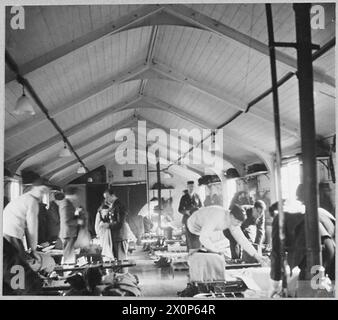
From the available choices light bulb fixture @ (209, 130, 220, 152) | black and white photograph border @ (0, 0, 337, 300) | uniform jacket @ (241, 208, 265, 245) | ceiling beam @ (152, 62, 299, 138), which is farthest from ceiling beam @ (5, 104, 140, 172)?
uniform jacket @ (241, 208, 265, 245)

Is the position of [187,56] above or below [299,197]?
above

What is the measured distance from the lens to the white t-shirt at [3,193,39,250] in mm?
3281

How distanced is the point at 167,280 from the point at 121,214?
632 mm

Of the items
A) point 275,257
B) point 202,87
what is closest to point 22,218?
point 202,87

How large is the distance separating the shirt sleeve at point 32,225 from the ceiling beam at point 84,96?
24.2 inches

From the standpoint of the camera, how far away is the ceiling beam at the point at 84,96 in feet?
11.5

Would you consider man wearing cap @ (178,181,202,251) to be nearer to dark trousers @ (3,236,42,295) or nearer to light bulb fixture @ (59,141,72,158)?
light bulb fixture @ (59,141,72,158)

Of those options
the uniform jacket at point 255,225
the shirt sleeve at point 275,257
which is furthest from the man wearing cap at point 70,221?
the shirt sleeve at point 275,257

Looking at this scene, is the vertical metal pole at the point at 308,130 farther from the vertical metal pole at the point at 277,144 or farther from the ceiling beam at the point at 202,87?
the ceiling beam at the point at 202,87

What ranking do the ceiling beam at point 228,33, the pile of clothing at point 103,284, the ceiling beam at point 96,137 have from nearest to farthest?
the ceiling beam at point 228,33 → the pile of clothing at point 103,284 → the ceiling beam at point 96,137

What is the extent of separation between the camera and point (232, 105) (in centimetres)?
351
